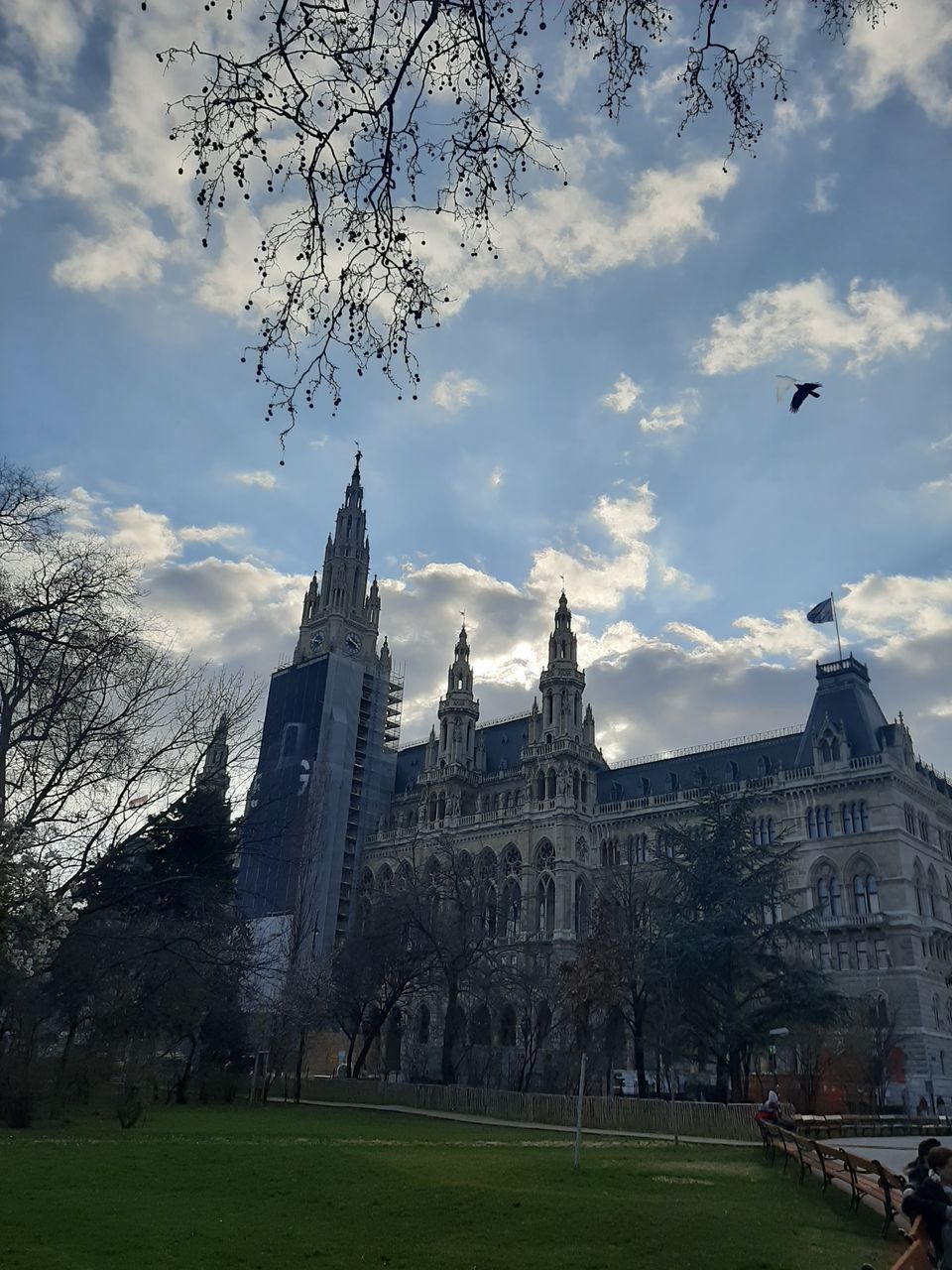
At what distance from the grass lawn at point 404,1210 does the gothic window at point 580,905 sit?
41.3 meters

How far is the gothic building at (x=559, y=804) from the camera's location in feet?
166

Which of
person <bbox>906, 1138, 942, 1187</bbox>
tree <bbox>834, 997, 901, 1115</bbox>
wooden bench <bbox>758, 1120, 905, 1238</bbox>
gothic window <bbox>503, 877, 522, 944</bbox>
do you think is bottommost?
wooden bench <bbox>758, 1120, 905, 1238</bbox>

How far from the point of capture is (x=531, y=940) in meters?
61.6

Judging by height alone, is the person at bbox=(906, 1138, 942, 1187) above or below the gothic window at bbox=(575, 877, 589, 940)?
below

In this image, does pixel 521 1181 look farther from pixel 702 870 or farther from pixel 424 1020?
pixel 424 1020

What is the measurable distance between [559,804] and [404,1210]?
53.2m

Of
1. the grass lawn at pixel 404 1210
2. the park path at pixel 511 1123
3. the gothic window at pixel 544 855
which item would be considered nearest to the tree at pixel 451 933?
the park path at pixel 511 1123

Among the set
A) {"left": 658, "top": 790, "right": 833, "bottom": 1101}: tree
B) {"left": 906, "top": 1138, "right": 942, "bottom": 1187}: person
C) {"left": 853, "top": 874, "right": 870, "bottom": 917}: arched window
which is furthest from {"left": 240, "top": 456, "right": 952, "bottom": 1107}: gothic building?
{"left": 906, "top": 1138, "right": 942, "bottom": 1187}: person

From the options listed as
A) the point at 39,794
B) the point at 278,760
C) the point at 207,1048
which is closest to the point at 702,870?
the point at 207,1048

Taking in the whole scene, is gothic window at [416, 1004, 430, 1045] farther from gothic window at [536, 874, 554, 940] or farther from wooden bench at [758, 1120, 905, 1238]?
wooden bench at [758, 1120, 905, 1238]

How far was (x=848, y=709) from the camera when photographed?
58.6 meters

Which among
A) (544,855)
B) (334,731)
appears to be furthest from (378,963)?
(334,731)

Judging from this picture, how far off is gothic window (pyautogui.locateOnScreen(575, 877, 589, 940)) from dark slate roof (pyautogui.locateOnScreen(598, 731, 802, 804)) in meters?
6.65

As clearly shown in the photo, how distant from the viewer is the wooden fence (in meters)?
27.5
